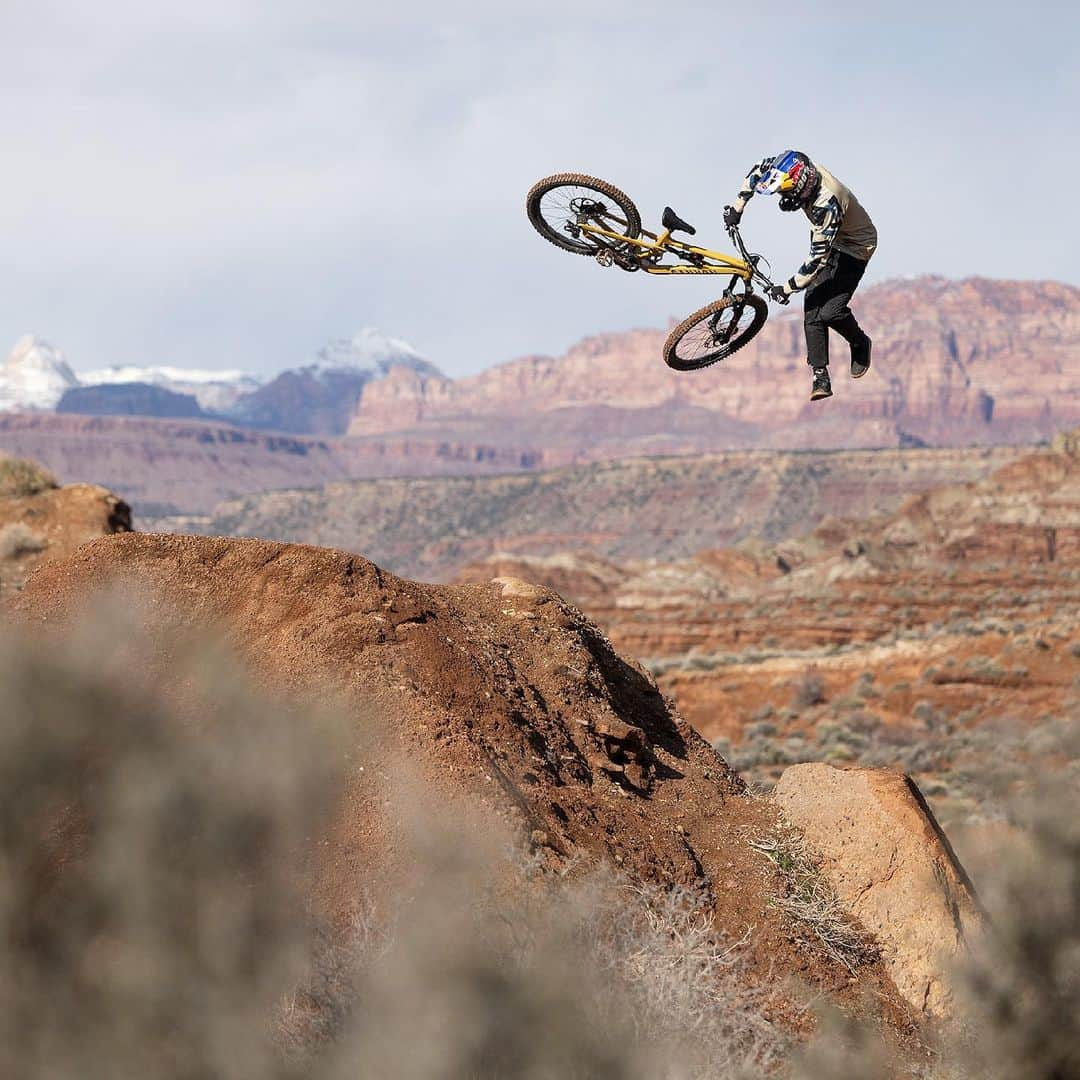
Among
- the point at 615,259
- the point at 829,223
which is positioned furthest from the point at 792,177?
the point at 615,259

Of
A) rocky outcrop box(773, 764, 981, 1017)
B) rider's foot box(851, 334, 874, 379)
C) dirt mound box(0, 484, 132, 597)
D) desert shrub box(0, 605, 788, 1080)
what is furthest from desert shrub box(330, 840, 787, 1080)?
dirt mound box(0, 484, 132, 597)

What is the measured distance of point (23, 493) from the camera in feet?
70.2

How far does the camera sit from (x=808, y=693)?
3941 cm

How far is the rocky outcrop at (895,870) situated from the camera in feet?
29.0

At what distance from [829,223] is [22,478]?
16.1 metres

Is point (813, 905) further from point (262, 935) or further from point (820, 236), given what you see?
point (820, 236)

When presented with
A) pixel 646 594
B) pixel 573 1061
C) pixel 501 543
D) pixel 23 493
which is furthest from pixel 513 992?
pixel 501 543

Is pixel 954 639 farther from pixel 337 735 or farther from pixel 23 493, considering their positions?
pixel 337 735

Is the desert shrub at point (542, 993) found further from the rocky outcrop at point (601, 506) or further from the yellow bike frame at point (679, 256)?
the rocky outcrop at point (601, 506)

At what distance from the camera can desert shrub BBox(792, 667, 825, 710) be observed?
129ft

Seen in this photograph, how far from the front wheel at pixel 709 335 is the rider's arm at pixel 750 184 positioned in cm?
166

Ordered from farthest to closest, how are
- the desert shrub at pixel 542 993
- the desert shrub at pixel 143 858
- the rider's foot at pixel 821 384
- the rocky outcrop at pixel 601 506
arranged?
the rocky outcrop at pixel 601 506, the rider's foot at pixel 821 384, the desert shrub at pixel 143 858, the desert shrub at pixel 542 993

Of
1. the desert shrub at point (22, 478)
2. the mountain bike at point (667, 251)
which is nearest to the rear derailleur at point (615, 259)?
the mountain bike at point (667, 251)

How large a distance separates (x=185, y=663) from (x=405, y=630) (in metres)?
1.45
